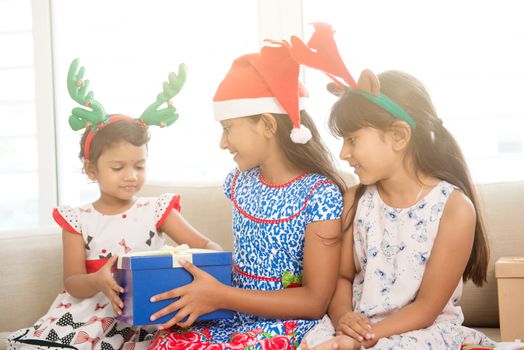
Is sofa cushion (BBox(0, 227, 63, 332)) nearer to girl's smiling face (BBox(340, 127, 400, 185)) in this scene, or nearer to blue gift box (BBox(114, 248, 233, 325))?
blue gift box (BBox(114, 248, 233, 325))

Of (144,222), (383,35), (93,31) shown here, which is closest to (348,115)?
(144,222)

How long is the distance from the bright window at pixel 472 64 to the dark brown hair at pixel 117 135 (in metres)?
1.22

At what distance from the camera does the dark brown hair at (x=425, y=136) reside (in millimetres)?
1891

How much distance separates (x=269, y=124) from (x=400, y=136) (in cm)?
34

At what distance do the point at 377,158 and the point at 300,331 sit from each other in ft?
1.51

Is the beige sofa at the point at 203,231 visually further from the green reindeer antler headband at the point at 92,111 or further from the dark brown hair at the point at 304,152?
the dark brown hair at the point at 304,152

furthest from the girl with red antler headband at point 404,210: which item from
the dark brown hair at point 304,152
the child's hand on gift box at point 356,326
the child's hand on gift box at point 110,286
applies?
the child's hand on gift box at point 110,286

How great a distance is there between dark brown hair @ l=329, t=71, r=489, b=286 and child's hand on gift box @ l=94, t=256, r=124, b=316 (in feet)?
2.19

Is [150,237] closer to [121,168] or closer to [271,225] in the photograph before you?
[121,168]

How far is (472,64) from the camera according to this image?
10.1 ft

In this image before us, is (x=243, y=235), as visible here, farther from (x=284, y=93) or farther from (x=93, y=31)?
(x=93, y=31)

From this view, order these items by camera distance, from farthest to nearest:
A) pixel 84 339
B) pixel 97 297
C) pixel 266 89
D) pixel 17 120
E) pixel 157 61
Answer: pixel 17 120 → pixel 157 61 → pixel 97 297 → pixel 84 339 → pixel 266 89

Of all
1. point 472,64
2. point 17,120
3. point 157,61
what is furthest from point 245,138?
point 17,120

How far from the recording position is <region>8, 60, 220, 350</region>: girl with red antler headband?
7.11 ft
